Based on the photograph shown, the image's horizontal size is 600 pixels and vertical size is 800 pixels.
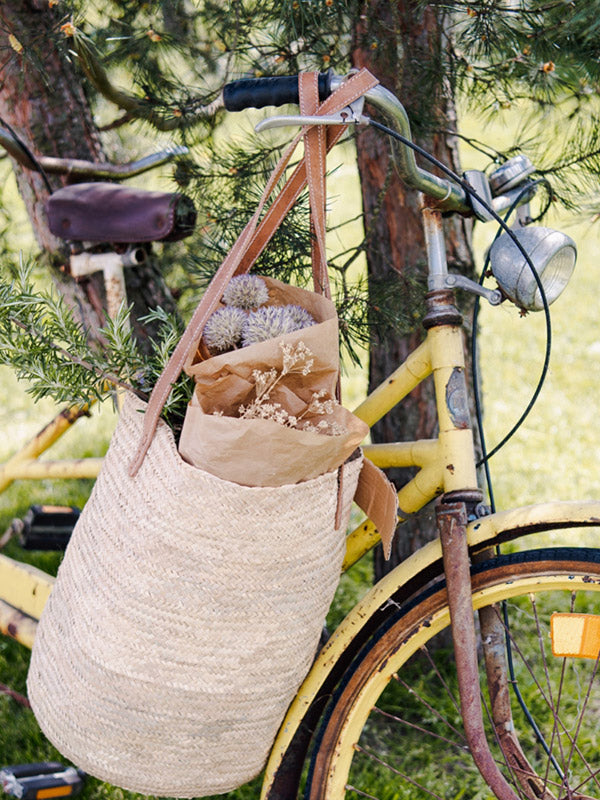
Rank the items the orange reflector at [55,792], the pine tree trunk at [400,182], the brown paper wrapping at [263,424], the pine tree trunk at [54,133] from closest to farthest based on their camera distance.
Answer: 1. the brown paper wrapping at [263,424]
2. the pine tree trunk at [400,182]
3. the orange reflector at [55,792]
4. the pine tree trunk at [54,133]

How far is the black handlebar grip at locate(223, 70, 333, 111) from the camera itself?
1.13 meters

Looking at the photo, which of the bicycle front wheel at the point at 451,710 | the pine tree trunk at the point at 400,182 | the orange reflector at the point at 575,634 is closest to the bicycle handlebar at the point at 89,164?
the pine tree trunk at the point at 400,182

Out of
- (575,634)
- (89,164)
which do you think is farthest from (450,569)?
(89,164)

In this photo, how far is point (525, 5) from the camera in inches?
57.3

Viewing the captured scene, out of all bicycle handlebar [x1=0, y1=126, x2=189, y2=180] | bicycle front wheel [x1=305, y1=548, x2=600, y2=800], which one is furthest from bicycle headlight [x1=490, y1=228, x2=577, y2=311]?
bicycle handlebar [x1=0, y1=126, x2=189, y2=180]

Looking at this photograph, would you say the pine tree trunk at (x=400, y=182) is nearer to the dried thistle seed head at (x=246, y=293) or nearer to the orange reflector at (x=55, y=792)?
the dried thistle seed head at (x=246, y=293)

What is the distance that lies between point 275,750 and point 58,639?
1.36 feet

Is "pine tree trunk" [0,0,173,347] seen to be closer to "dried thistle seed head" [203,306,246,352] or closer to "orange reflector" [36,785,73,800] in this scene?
"dried thistle seed head" [203,306,246,352]

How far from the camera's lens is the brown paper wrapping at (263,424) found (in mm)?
1021

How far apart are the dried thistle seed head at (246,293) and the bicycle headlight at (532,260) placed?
35cm

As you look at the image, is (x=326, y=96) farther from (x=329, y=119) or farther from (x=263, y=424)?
(x=263, y=424)

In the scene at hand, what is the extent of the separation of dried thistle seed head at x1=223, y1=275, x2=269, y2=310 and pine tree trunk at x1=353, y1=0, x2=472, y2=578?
1.57 feet

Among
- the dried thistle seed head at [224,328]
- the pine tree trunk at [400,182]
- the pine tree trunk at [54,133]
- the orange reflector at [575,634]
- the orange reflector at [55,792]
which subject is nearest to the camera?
the dried thistle seed head at [224,328]

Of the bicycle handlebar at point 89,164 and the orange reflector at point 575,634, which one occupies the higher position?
the bicycle handlebar at point 89,164
